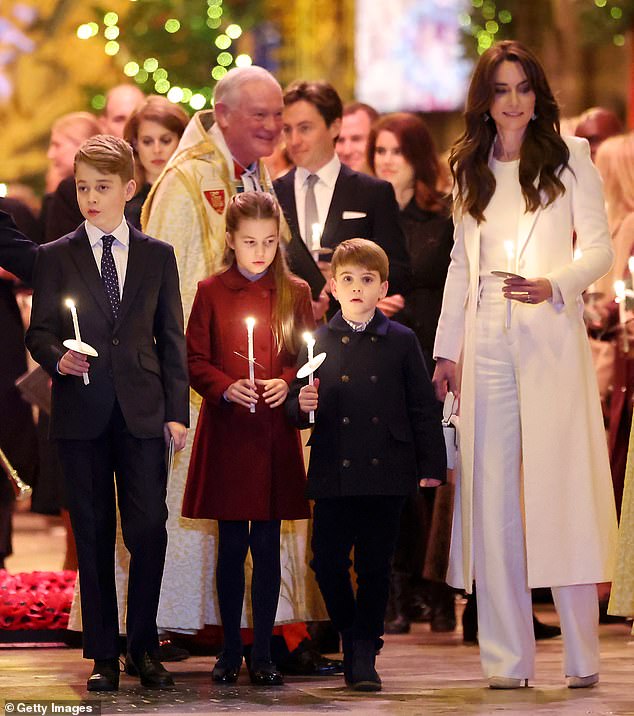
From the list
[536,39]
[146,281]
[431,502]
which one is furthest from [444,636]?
[536,39]

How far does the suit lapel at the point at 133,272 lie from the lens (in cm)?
585

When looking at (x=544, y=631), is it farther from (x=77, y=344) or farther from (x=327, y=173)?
(x=77, y=344)

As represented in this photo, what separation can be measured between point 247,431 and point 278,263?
61 centimetres

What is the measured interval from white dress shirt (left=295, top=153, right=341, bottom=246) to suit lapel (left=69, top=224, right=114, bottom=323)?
5.30ft

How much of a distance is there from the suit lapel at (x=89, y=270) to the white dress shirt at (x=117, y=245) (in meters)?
0.03

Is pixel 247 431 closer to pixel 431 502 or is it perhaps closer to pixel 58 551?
pixel 431 502

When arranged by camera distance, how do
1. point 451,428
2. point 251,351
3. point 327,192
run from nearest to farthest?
point 251,351, point 451,428, point 327,192

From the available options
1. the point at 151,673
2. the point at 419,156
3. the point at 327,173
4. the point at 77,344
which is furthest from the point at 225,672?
the point at 419,156

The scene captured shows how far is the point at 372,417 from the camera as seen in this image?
597 centimetres

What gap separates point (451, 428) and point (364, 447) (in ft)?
1.36

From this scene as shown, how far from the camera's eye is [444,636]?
25.1 ft

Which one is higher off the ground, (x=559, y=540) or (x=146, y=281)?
(x=146, y=281)

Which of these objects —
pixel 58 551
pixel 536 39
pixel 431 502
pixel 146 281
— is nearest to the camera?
pixel 146 281

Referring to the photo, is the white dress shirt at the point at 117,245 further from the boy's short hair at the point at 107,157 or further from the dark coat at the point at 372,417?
the dark coat at the point at 372,417
